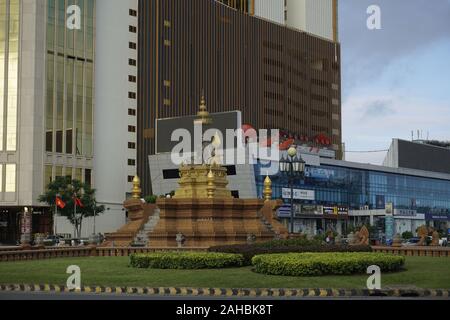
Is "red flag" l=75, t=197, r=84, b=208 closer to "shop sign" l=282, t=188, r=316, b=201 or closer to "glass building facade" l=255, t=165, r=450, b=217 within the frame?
"glass building facade" l=255, t=165, r=450, b=217

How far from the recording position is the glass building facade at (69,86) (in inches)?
3324

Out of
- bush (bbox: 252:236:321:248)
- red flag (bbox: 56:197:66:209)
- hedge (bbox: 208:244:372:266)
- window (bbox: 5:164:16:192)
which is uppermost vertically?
window (bbox: 5:164:16:192)

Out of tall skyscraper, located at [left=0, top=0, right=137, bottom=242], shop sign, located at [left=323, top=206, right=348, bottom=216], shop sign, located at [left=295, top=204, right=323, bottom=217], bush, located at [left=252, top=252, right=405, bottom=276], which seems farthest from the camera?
shop sign, located at [left=323, top=206, right=348, bottom=216]

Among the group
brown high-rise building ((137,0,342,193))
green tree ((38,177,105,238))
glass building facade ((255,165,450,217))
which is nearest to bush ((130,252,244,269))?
green tree ((38,177,105,238))

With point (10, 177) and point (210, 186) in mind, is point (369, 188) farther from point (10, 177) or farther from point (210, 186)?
point (210, 186)

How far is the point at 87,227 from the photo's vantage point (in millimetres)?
86438

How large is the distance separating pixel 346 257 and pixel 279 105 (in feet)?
329

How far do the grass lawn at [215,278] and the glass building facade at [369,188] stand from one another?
6538 cm

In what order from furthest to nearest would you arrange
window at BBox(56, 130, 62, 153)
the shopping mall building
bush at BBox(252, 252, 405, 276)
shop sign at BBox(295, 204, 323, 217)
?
shop sign at BBox(295, 204, 323, 217) → the shopping mall building → window at BBox(56, 130, 62, 153) → bush at BBox(252, 252, 405, 276)

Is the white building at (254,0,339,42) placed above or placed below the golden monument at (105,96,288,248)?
above

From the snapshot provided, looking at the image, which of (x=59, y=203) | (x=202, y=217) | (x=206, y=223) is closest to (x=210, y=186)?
(x=202, y=217)

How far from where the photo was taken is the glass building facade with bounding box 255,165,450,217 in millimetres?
100812

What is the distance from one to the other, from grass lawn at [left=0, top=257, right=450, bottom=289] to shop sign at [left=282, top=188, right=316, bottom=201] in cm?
6839
